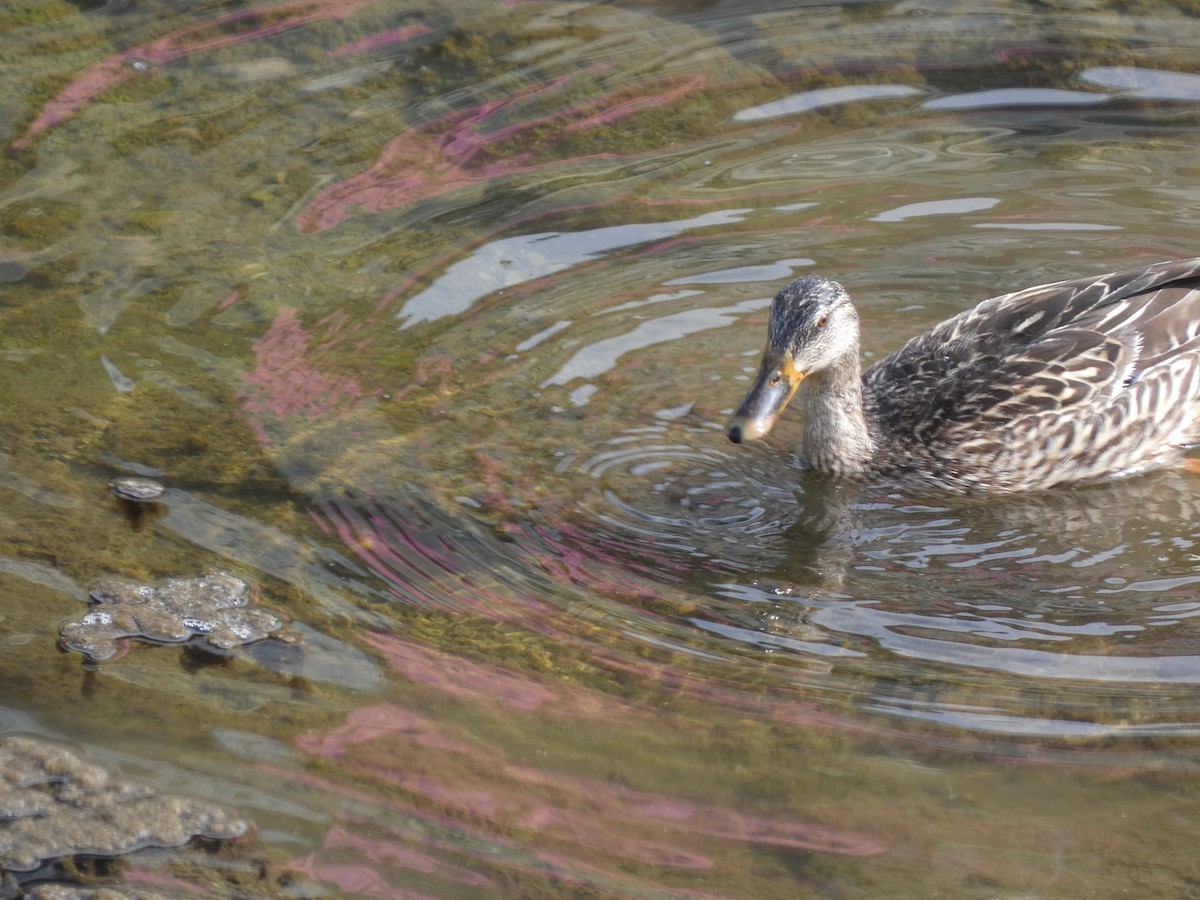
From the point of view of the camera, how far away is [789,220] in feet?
28.2

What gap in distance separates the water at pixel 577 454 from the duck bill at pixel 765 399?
1.40 feet

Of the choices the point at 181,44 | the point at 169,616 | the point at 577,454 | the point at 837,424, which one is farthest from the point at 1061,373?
the point at 181,44

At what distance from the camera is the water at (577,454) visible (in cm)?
464

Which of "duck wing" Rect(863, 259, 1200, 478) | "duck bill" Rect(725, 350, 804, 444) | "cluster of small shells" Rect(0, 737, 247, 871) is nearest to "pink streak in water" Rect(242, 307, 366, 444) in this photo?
"duck bill" Rect(725, 350, 804, 444)

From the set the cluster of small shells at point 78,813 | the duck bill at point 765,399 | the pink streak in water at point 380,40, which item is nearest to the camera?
the cluster of small shells at point 78,813

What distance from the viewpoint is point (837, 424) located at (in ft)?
23.0

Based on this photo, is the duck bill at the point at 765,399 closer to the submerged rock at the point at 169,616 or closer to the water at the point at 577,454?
the water at the point at 577,454

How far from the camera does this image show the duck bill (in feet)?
20.7

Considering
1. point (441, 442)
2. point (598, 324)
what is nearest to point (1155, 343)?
point (598, 324)

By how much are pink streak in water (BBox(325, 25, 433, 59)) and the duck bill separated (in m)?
4.55

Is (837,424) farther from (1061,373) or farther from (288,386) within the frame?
(288,386)

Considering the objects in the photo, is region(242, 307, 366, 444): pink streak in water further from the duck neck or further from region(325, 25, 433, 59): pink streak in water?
region(325, 25, 433, 59): pink streak in water

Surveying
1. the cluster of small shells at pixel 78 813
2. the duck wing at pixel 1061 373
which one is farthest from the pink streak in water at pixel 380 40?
the cluster of small shells at pixel 78 813

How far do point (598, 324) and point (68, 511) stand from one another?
2.98 meters
